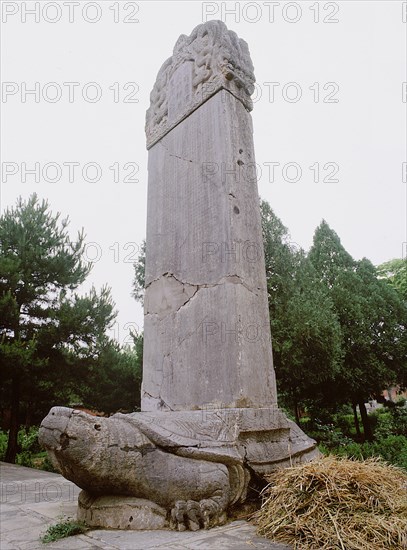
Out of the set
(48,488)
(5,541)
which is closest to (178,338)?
(5,541)

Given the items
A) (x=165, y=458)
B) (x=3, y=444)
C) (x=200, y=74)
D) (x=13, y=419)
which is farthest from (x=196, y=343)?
(x=3, y=444)

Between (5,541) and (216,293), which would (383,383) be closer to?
(216,293)

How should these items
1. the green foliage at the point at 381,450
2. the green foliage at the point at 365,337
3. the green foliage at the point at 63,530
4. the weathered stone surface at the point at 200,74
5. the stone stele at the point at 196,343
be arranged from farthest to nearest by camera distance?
1. the green foliage at the point at 365,337
2. the green foliage at the point at 381,450
3. the weathered stone surface at the point at 200,74
4. the stone stele at the point at 196,343
5. the green foliage at the point at 63,530

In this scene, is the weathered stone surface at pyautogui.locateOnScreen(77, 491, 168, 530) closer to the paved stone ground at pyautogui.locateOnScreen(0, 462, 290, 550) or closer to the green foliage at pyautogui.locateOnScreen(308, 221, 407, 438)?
the paved stone ground at pyautogui.locateOnScreen(0, 462, 290, 550)

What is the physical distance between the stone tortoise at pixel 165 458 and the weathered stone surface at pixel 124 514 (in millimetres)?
42

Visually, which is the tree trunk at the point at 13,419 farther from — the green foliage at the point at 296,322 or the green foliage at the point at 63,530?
the green foliage at the point at 63,530

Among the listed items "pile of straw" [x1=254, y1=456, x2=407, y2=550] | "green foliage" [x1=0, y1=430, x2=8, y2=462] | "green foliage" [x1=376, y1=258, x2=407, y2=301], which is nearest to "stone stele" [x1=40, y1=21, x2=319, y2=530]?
"pile of straw" [x1=254, y1=456, x2=407, y2=550]

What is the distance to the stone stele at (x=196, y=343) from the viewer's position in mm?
2748

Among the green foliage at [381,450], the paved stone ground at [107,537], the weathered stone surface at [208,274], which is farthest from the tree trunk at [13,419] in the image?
the weathered stone surface at [208,274]

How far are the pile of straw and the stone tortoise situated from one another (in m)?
0.35

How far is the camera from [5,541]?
8.87 feet

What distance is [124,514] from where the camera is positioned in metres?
2.76

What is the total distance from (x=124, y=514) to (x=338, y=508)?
4.66 ft

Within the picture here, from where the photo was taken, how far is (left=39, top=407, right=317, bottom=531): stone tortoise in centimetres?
268
